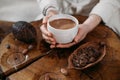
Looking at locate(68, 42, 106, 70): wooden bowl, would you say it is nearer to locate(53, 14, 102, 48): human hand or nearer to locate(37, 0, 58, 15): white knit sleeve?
locate(53, 14, 102, 48): human hand

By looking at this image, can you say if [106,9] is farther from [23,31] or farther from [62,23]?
[23,31]

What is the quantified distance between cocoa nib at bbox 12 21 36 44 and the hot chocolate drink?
0.28 ft

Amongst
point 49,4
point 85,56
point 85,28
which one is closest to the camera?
point 85,56

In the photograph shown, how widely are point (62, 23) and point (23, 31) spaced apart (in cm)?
14

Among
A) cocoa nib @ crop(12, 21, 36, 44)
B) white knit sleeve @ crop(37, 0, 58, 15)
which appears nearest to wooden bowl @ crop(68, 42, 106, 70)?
cocoa nib @ crop(12, 21, 36, 44)

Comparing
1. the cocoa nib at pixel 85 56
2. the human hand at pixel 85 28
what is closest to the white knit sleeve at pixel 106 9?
the human hand at pixel 85 28

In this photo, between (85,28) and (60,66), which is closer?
(60,66)

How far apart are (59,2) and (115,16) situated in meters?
0.29

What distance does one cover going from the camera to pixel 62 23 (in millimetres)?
827

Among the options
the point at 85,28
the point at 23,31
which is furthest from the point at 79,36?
the point at 23,31

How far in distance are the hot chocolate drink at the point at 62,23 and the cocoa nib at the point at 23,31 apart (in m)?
0.09

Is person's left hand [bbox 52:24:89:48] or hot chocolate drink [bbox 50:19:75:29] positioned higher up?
hot chocolate drink [bbox 50:19:75:29]

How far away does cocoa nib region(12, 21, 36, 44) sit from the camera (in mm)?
822

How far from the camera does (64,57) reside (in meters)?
0.81
